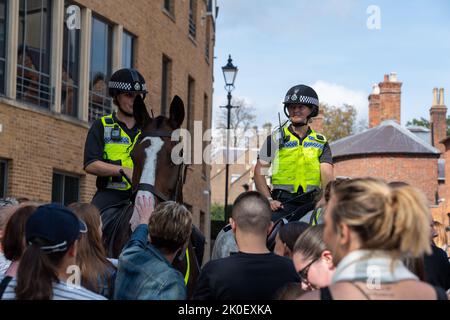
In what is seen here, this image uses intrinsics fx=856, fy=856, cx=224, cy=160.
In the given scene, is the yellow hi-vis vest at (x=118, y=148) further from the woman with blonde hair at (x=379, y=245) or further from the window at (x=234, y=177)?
the window at (x=234, y=177)

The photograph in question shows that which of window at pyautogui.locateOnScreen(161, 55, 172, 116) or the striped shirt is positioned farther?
window at pyautogui.locateOnScreen(161, 55, 172, 116)

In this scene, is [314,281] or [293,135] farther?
[293,135]

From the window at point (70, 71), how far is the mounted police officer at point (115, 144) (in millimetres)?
12413

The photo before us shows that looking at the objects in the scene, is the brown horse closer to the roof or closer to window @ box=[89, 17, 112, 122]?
window @ box=[89, 17, 112, 122]

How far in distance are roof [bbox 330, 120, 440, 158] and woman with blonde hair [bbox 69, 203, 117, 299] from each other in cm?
5163

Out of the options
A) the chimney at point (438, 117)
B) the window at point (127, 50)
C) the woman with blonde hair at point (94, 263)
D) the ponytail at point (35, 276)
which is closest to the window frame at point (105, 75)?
the window at point (127, 50)

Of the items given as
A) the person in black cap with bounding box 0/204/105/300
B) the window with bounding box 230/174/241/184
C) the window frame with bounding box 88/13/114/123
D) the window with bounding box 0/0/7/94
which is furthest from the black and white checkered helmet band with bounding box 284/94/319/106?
the window with bounding box 230/174/241/184

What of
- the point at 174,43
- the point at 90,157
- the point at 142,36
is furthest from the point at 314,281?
the point at 174,43

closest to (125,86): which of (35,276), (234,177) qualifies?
(35,276)

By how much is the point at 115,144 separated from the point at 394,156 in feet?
161

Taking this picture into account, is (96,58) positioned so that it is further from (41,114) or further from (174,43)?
(174,43)

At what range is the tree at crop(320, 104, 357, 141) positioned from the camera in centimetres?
7631
